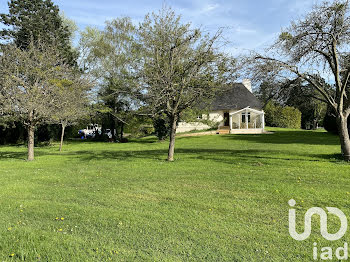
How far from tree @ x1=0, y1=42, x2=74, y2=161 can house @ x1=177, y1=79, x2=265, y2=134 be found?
18297mm

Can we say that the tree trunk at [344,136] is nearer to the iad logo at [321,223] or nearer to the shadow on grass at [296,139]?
the iad logo at [321,223]

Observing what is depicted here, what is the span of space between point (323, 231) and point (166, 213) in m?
2.70

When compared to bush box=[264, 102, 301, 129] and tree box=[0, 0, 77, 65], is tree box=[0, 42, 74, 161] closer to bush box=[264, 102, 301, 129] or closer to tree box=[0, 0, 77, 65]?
tree box=[0, 0, 77, 65]

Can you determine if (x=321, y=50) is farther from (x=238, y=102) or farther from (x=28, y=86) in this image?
(x=238, y=102)

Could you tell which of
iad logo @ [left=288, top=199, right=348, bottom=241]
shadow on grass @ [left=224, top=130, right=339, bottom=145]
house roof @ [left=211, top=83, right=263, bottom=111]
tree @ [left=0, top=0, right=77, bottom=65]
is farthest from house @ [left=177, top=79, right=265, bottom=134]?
iad logo @ [left=288, top=199, right=348, bottom=241]

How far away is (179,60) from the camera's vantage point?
448 inches

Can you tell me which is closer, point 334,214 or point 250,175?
point 334,214

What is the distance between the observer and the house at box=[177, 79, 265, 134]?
32344mm

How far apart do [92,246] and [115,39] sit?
26.6m

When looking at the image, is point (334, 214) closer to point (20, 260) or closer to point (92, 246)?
point (92, 246)

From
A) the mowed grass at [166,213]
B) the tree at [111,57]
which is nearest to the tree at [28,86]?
the mowed grass at [166,213]

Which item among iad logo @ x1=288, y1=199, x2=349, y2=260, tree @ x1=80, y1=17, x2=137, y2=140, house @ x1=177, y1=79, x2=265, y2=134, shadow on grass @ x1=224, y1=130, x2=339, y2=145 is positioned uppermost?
tree @ x1=80, y1=17, x2=137, y2=140

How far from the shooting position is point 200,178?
826 cm

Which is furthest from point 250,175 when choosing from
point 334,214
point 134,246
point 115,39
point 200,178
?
point 115,39
